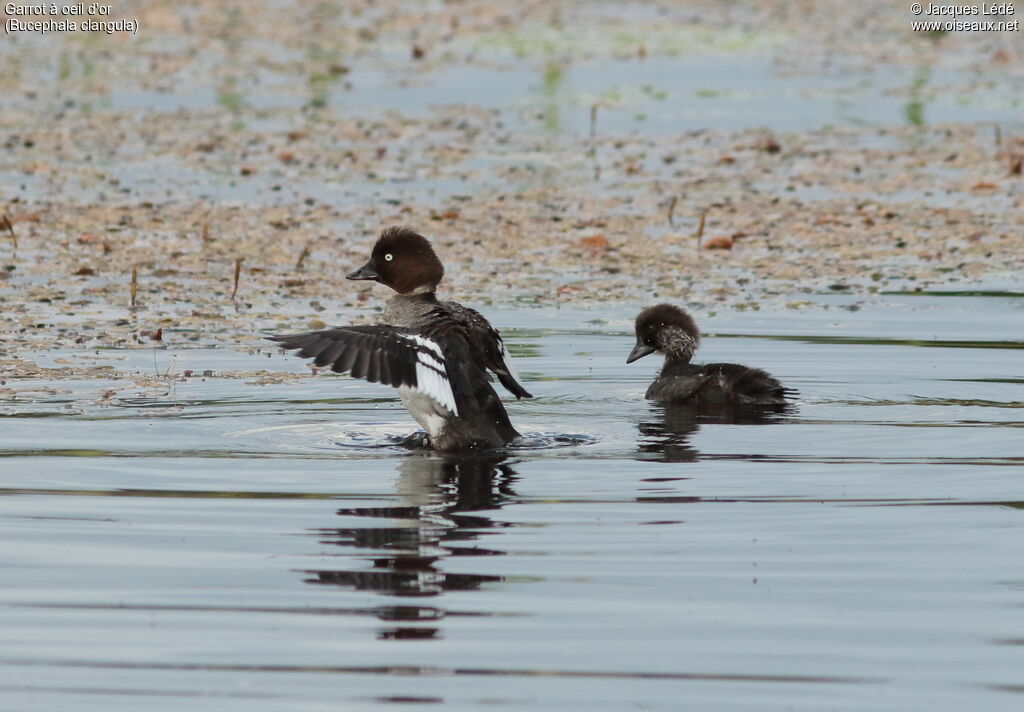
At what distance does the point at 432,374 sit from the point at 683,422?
5.55 feet

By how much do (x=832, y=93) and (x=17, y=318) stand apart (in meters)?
13.1

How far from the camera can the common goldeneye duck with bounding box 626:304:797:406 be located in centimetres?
1039

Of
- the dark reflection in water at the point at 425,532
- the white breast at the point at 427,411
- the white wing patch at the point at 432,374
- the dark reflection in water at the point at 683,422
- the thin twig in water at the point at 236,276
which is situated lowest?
the dark reflection in water at the point at 425,532

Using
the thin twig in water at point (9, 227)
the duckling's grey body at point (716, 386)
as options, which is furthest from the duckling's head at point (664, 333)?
the thin twig in water at point (9, 227)

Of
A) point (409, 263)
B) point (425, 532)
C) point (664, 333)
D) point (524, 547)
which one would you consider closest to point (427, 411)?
point (409, 263)

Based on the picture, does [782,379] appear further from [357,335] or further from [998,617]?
[998,617]

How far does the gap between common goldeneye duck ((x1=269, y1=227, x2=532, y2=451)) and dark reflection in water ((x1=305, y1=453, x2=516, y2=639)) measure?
0.20 meters

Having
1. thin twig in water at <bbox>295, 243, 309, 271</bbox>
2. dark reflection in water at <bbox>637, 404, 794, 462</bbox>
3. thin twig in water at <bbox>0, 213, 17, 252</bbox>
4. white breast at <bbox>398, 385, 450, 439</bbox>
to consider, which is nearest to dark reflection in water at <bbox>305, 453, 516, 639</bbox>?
white breast at <bbox>398, 385, 450, 439</bbox>

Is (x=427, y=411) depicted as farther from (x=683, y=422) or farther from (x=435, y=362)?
(x=683, y=422)

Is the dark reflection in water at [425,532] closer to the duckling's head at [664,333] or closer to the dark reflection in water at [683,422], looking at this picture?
the dark reflection in water at [683,422]

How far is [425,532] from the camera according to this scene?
23.6 feet

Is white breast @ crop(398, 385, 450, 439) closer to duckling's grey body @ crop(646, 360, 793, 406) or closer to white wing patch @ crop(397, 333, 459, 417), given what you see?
white wing patch @ crop(397, 333, 459, 417)

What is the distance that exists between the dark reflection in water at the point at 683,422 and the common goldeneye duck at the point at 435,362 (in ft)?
2.29

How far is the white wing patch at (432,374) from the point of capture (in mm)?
8974
